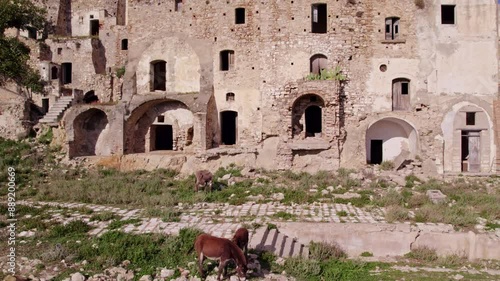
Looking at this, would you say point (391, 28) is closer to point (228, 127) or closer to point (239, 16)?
point (239, 16)

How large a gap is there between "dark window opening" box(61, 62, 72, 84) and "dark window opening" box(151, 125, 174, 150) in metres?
9.55

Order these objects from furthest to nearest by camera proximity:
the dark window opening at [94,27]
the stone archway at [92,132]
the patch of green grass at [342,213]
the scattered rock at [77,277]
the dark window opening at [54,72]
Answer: the dark window opening at [94,27] → the dark window opening at [54,72] → the stone archway at [92,132] → the patch of green grass at [342,213] → the scattered rock at [77,277]

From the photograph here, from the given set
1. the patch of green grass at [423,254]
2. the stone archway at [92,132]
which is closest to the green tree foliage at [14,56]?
the stone archway at [92,132]

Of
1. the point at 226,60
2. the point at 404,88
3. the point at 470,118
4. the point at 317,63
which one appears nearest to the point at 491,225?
the point at 470,118

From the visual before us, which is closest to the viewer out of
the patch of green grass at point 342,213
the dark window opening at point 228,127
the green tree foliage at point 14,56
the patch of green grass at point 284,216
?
the patch of green grass at point 284,216

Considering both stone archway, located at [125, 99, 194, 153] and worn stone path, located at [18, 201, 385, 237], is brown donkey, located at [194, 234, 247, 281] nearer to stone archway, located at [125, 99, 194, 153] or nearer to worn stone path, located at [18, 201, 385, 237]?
worn stone path, located at [18, 201, 385, 237]

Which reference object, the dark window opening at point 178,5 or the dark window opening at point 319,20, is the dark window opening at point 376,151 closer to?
the dark window opening at point 319,20

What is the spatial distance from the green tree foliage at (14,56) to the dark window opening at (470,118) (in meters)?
29.4

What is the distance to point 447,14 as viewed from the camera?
23.2 m

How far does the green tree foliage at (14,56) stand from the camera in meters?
29.4

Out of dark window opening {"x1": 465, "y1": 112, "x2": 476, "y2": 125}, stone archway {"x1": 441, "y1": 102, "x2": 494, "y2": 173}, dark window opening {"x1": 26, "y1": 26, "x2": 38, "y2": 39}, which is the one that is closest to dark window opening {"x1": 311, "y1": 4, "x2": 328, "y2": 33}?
stone archway {"x1": 441, "y1": 102, "x2": 494, "y2": 173}

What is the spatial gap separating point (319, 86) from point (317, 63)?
79.3 inches

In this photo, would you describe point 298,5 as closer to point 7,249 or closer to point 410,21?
point 410,21

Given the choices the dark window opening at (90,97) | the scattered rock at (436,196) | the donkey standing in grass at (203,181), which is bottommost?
the scattered rock at (436,196)
